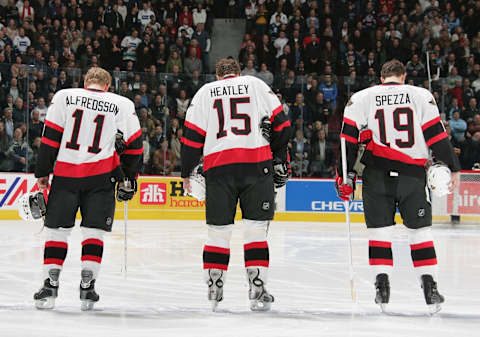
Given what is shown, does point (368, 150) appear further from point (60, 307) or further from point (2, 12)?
point (2, 12)

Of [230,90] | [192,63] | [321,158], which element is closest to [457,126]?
[321,158]

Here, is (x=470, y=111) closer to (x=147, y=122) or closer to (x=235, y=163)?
(x=147, y=122)

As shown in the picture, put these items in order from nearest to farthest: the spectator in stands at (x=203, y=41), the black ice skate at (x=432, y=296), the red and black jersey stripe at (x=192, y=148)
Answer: the black ice skate at (x=432, y=296)
the red and black jersey stripe at (x=192, y=148)
the spectator in stands at (x=203, y=41)

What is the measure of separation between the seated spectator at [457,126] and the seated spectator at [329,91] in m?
2.09

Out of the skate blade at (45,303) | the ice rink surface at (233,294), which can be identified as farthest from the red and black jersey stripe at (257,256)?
the skate blade at (45,303)

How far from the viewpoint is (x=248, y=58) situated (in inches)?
557

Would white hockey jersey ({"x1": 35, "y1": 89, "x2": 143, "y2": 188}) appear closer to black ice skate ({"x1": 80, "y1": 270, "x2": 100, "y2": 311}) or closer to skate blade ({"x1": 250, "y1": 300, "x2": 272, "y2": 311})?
black ice skate ({"x1": 80, "y1": 270, "x2": 100, "y2": 311})

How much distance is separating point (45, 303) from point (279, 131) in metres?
1.79

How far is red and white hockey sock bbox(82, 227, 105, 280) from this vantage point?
178 inches

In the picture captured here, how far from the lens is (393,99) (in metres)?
4.58

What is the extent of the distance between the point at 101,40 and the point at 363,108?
33.7 ft

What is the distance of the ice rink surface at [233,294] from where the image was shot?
394 cm

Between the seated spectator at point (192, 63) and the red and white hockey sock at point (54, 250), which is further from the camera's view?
the seated spectator at point (192, 63)

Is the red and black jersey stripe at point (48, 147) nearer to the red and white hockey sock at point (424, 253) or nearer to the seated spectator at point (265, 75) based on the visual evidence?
the red and white hockey sock at point (424, 253)
